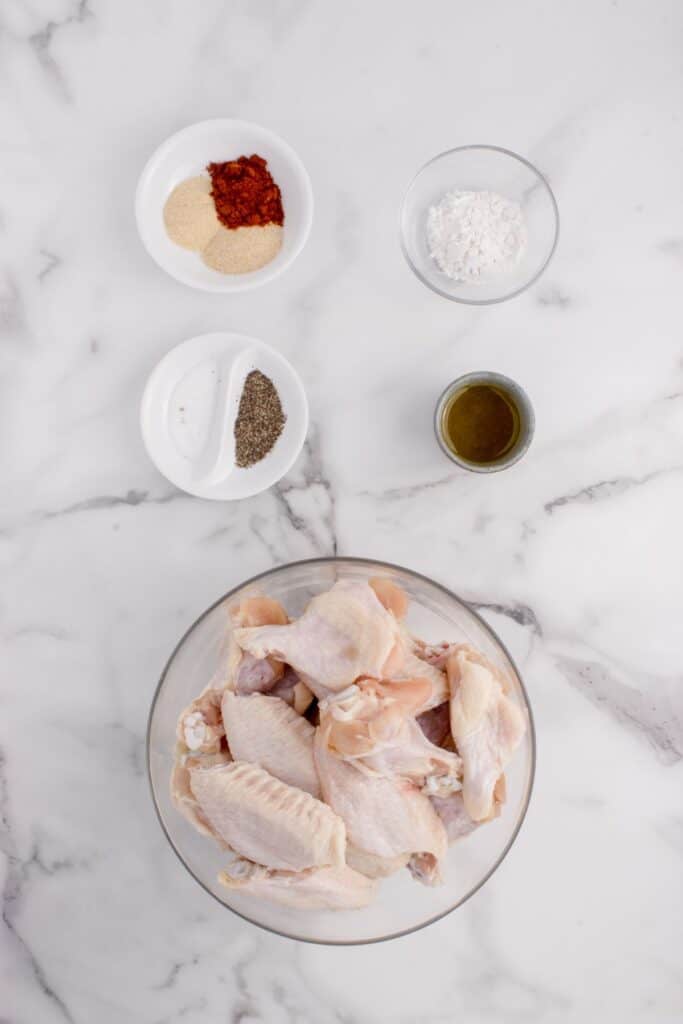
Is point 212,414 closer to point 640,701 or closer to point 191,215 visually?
point 191,215

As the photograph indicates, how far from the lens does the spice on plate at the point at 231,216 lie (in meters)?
1.62

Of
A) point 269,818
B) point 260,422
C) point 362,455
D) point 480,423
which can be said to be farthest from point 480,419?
point 269,818

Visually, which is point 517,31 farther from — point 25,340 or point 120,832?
point 120,832

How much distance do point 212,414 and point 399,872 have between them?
2.71ft

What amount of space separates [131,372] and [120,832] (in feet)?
2.66

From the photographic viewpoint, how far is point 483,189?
1.65 meters

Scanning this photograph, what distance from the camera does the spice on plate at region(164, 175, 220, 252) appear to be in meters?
1.63

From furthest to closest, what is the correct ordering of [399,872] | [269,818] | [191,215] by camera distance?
[191,215]
[399,872]
[269,818]

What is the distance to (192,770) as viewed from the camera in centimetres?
137

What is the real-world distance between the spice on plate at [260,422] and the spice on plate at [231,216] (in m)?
0.20

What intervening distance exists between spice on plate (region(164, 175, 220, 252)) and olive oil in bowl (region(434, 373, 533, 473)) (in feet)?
1.64

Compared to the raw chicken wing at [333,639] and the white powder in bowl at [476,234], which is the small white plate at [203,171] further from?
the raw chicken wing at [333,639]

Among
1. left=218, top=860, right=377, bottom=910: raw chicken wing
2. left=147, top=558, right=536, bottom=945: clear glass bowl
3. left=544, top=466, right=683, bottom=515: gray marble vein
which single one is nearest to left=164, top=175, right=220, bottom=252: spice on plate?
left=147, top=558, right=536, bottom=945: clear glass bowl

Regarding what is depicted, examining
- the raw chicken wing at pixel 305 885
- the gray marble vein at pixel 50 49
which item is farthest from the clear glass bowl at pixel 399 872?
the gray marble vein at pixel 50 49
